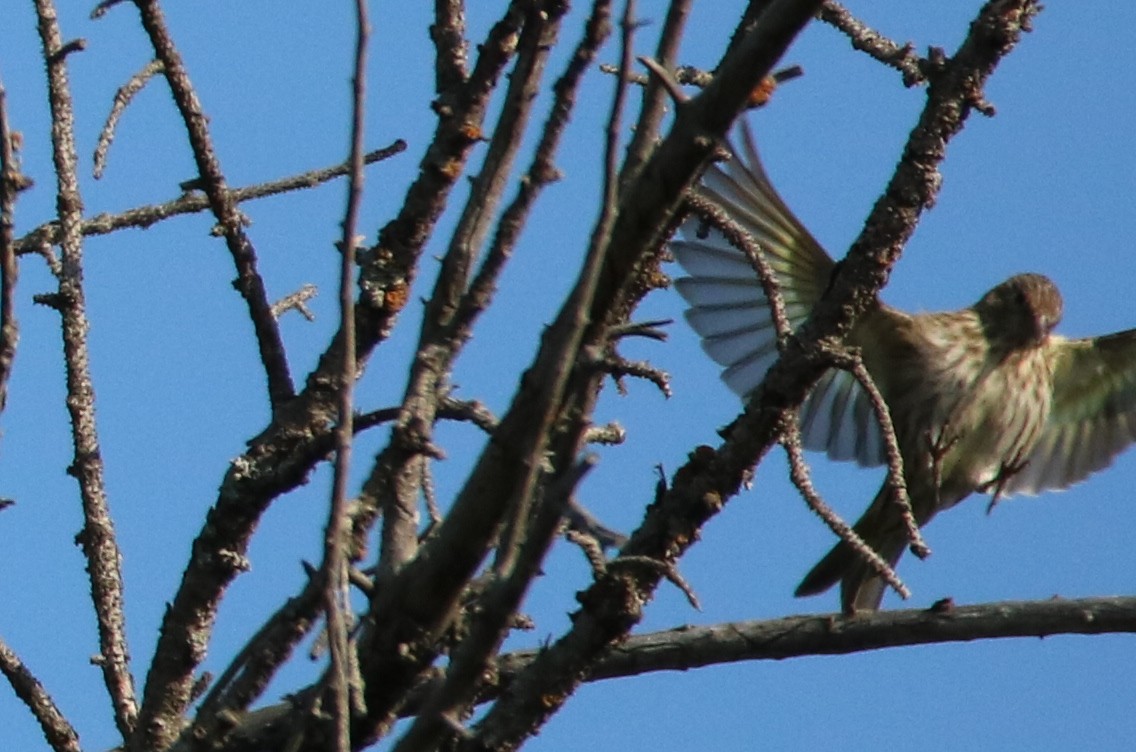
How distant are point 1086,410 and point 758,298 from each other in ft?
4.74

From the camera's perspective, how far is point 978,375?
233 inches

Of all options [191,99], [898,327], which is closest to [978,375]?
[898,327]

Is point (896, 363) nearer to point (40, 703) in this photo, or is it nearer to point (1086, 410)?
point (1086, 410)

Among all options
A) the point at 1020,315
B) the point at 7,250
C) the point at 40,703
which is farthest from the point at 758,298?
the point at 7,250

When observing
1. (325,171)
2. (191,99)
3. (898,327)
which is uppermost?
(898,327)

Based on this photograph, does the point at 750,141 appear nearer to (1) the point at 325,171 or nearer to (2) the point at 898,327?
(2) the point at 898,327

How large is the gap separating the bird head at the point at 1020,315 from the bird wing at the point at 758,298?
0.56m

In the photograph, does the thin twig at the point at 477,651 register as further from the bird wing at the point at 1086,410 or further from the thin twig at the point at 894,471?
the bird wing at the point at 1086,410

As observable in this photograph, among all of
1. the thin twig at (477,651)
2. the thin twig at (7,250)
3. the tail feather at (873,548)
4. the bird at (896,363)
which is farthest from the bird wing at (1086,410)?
the thin twig at (477,651)

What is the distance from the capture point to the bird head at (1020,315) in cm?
602

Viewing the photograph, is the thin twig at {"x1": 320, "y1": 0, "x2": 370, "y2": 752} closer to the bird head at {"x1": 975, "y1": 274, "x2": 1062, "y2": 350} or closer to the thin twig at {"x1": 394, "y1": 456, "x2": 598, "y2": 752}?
the thin twig at {"x1": 394, "y1": 456, "x2": 598, "y2": 752}

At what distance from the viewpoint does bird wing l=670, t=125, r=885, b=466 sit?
5.56 meters

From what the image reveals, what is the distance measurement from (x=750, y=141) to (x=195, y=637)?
2489 mm

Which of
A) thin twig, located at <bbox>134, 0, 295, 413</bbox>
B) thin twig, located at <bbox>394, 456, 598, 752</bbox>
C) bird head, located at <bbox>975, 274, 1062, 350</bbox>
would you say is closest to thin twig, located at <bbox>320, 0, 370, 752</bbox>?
thin twig, located at <bbox>394, 456, 598, 752</bbox>
